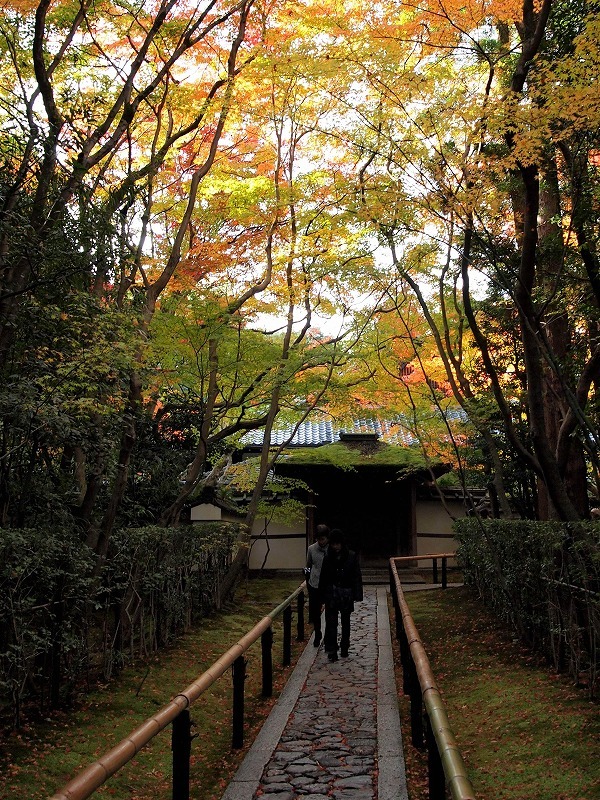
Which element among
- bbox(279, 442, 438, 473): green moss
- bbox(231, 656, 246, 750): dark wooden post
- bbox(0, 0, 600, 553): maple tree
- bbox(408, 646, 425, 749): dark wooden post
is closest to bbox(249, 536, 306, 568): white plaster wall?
bbox(279, 442, 438, 473): green moss

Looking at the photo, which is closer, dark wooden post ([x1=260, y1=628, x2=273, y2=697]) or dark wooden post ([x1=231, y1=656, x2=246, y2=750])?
dark wooden post ([x1=231, y1=656, x2=246, y2=750])

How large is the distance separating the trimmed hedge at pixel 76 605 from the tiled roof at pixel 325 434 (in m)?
11.3

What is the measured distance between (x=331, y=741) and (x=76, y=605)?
2848mm

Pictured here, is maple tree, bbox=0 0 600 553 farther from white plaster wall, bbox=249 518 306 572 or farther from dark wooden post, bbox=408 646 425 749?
white plaster wall, bbox=249 518 306 572

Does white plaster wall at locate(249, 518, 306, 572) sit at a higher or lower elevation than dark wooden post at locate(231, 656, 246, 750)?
higher

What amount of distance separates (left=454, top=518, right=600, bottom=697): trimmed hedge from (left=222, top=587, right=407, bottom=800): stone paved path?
5.98 ft

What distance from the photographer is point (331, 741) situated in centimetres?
625

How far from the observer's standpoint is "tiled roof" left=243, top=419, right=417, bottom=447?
22.6 metres

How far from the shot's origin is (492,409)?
1240cm

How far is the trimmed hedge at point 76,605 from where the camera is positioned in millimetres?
6203

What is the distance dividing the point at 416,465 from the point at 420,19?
11.6m

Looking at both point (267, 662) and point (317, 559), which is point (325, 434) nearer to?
point (317, 559)

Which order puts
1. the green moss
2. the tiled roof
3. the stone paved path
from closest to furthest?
the stone paved path → the green moss → the tiled roof

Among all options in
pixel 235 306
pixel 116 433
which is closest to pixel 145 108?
pixel 235 306
